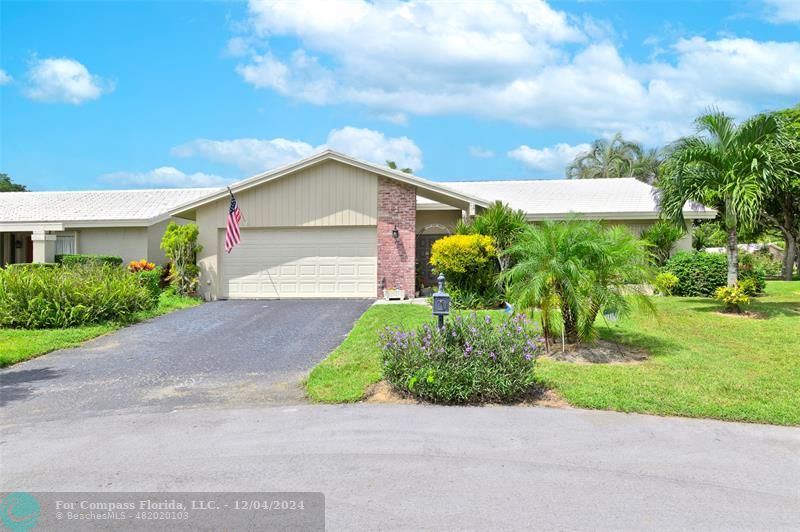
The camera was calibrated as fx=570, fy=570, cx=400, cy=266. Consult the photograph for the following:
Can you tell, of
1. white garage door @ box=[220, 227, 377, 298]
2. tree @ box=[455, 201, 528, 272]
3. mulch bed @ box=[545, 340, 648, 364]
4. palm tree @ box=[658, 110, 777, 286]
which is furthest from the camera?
white garage door @ box=[220, 227, 377, 298]

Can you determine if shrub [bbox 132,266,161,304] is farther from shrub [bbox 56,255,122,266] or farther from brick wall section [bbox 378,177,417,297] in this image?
brick wall section [bbox 378,177,417,297]

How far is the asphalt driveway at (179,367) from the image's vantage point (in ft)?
23.4

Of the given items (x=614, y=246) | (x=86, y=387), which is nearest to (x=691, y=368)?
(x=614, y=246)

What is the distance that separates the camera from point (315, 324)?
12.9m

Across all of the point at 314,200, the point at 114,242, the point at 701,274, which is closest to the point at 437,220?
the point at 314,200

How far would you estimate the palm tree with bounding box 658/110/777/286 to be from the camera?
11992mm

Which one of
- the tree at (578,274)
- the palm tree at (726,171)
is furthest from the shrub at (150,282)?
the palm tree at (726,171)

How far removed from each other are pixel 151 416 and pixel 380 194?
11.2m

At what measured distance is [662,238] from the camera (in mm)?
17719

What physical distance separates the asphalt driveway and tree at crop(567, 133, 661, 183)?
32186 millimetres

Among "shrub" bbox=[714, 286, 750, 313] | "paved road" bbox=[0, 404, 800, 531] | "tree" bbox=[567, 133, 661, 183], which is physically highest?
"tree" bbox=[567, 133, 661, 183]

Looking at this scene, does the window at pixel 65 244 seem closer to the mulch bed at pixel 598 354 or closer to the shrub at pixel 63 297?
the shrub at pixel 63 297

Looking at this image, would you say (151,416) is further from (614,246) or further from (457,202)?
A: (457,202)

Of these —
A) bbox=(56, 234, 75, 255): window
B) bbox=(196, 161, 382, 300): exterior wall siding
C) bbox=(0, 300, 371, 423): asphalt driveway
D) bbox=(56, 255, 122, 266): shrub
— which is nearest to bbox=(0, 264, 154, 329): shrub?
bbox=(0, 300, 371, 423): asphalt driveway
